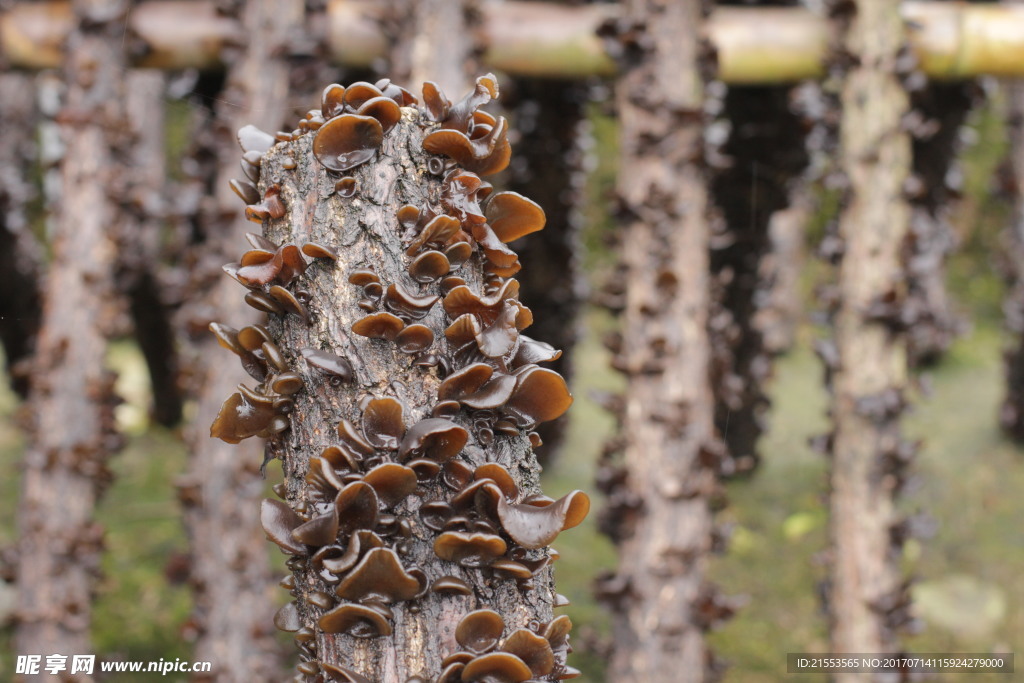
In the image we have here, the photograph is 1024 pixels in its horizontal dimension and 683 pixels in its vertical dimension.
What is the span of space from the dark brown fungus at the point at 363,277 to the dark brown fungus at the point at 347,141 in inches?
6.4

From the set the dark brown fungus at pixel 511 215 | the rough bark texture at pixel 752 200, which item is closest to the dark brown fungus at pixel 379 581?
the dark brown fungus at pixel 511 215

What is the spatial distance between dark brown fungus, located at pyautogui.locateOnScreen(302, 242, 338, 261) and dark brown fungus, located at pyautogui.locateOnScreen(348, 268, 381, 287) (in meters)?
0.04

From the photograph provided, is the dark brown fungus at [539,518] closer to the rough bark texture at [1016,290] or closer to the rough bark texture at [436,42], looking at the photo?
the rough bark texture at [436,42]

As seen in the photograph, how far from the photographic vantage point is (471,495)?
3.66 feet

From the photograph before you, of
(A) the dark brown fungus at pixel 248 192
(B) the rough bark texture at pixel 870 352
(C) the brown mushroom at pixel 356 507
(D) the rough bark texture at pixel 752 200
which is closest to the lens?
(C) the brown mushroom at pixel 356 507

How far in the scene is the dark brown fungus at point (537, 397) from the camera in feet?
3.76

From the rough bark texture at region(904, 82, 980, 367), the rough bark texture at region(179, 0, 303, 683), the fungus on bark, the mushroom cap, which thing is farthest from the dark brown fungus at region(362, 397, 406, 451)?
the rough bark texture at region(904, 82, 980, 367)

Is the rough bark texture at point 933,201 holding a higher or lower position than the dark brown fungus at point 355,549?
higher

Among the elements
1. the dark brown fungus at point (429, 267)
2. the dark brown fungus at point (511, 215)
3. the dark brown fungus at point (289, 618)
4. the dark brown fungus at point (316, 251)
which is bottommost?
the dark brown fungus at point (289, 618)

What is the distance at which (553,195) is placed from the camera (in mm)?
5277

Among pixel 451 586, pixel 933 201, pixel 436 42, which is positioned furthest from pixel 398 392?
pixel 933 201

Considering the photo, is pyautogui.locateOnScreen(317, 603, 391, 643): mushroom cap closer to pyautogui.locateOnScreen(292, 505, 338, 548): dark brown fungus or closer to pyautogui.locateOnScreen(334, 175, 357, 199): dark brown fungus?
pyautogui.locateOnScreen(292, 505, 338, 548): dark brown fungus

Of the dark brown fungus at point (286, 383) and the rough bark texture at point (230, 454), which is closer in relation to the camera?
the dark brown fungus at point (286, 383)

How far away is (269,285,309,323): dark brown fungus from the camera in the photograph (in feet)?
3.76
